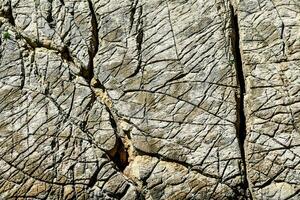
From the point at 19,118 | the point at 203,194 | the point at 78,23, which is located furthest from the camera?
the point at 78,23

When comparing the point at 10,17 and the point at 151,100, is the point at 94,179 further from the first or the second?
the point at 10,17

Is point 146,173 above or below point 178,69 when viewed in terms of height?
below

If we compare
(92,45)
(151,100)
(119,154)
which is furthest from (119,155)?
(92,45)

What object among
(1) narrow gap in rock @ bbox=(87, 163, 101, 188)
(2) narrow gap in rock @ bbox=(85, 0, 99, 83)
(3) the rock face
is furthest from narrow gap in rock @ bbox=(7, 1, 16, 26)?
(1) narrow gap in rock @ bbox=(87, 163, 101, 188)

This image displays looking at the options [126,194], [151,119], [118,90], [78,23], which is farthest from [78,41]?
[126,194]

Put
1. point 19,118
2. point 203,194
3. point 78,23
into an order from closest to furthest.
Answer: point 203,194 → point 19,118 → point 78,23

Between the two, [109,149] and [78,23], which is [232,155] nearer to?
[109,149]

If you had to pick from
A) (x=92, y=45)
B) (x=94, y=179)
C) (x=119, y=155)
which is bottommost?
(x=94, y=179)

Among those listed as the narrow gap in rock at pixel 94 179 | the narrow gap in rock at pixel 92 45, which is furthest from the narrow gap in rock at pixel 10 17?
the narrow gap in rock at pixel 94 179

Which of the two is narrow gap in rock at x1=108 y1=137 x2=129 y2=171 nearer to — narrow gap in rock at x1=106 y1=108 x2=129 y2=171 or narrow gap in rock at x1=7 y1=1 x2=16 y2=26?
narrow gap in rock at x1=106 y1=108 x2=129 y2=171
